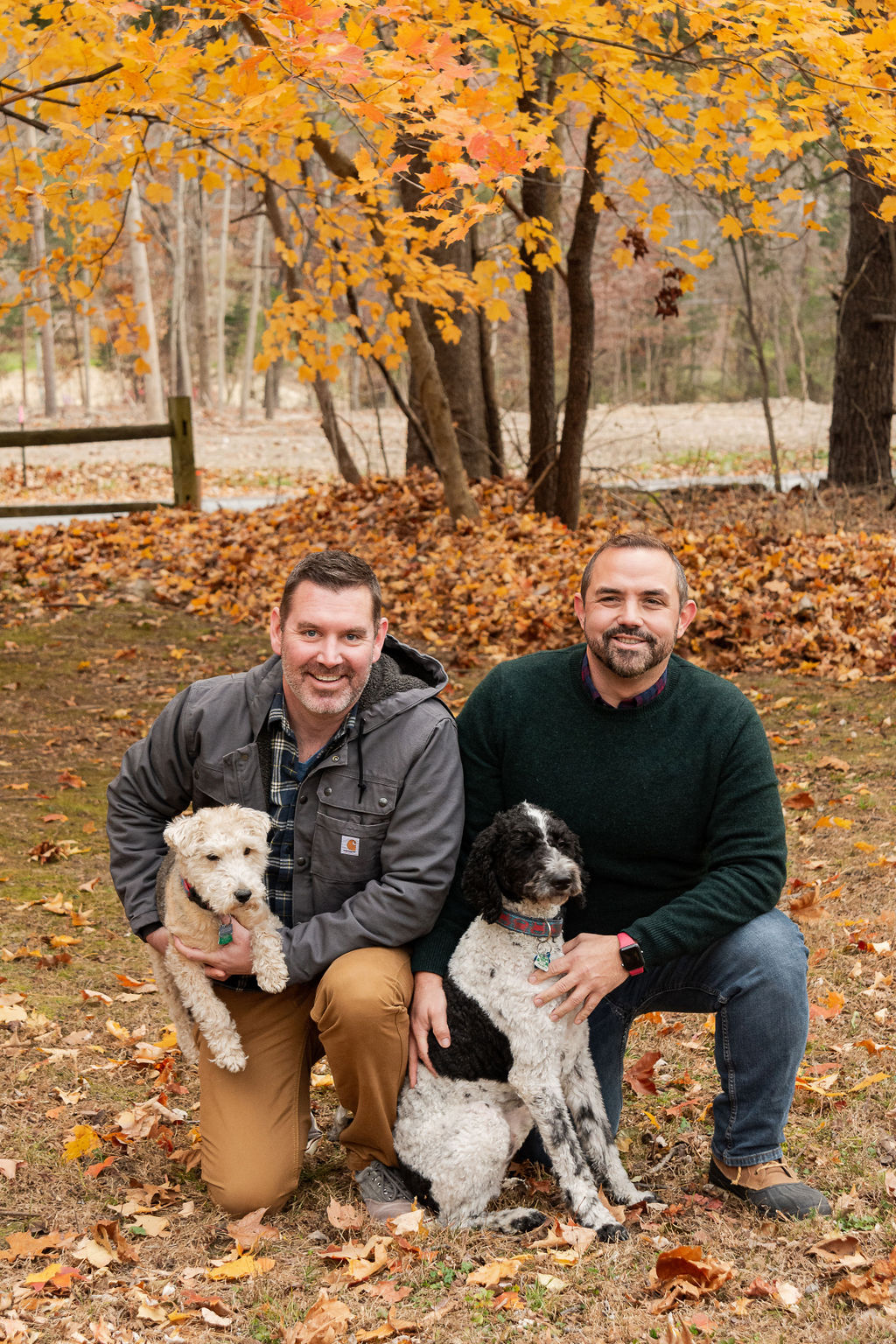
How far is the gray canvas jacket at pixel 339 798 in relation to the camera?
10.7 feet

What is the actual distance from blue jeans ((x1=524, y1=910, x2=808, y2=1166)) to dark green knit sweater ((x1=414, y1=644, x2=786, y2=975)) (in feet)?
0.27

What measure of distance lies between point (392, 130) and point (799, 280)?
27.4 metres

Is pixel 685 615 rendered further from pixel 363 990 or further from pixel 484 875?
pixel 363 990

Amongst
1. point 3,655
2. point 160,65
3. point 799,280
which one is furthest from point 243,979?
point 799,280

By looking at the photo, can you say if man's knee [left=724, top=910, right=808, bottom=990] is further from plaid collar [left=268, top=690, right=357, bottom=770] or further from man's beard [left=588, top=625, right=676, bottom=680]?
plaid collar [left=268, top=690, right=357, bottom=770]

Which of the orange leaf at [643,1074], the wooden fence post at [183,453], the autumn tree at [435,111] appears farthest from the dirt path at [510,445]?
the orange leaf at [643,1074]

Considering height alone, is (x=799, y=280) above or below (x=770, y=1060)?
above

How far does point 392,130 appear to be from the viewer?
541 centimetres

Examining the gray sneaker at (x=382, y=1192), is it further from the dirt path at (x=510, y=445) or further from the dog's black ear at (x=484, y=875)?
the dirt path at (x=510, y=445)

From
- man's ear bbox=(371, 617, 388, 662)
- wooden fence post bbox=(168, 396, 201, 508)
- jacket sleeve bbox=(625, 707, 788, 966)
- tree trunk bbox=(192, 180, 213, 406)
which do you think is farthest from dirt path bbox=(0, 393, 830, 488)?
jacket sleeve bbox=(625, 707, 788, 966)

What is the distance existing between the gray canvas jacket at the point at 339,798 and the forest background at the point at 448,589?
0.79 meters

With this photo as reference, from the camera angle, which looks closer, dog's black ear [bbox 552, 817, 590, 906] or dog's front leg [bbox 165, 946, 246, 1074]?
dog's black ear [bbox 552, 817, 590, 906]

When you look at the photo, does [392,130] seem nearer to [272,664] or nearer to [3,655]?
[272,664]

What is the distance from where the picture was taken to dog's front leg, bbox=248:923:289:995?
3.25m
